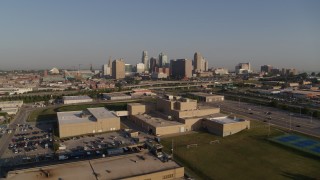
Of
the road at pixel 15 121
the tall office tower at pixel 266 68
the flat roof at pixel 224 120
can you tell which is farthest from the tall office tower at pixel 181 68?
the flat roof at pixel 224 120

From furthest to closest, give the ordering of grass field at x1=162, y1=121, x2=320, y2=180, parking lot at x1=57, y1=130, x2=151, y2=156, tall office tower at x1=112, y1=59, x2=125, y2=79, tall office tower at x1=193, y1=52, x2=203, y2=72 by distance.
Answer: tall office tower at x1=193, y1=52, x2=203, y2=72 → tall office tower at x1=112, y1=59, x2=125, y2=79 → parking lot at x1=57, y1=130, x2=151, y2=156 → grass field at x1=162, y1=121, x2=320, y2=180

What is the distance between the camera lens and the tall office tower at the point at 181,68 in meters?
130

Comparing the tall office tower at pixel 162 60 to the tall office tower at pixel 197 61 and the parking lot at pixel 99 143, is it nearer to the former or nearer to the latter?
the tall office tower at pixel 197 61

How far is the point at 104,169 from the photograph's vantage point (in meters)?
17.0

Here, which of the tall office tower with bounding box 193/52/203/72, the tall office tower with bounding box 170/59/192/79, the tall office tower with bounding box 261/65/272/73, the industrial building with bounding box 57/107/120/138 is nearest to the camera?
the industrial building with bounding box 57/107/120/138

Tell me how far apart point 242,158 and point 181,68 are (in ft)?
372

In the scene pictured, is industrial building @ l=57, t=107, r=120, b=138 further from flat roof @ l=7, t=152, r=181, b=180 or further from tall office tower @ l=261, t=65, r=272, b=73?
tall office tower @ l=261, t=65, r=272, b=73

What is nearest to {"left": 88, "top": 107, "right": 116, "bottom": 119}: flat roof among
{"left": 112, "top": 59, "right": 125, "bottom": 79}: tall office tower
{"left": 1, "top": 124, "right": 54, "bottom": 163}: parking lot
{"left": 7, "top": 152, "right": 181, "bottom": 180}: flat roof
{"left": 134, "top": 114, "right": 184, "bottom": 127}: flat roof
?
{"left": 134, "top": 114, "right": 184, "bottom": 127}: flat roof

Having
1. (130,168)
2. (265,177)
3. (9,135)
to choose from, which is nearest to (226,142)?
(265,177)

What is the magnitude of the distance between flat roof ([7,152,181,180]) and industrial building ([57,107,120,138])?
1301 centimetres

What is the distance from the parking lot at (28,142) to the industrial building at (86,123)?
6.16ft

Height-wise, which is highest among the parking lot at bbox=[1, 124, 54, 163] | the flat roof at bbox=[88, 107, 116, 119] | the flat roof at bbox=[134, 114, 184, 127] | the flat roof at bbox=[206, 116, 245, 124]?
the flat roof at bbox=[88, 107, 116, 119]

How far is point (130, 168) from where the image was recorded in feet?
56.1

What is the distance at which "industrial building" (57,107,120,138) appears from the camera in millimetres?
30167
